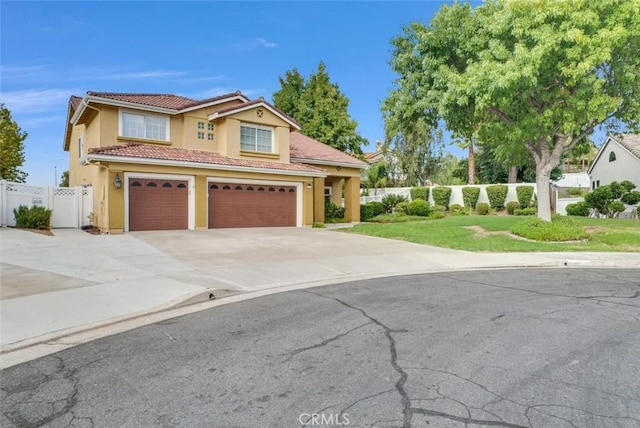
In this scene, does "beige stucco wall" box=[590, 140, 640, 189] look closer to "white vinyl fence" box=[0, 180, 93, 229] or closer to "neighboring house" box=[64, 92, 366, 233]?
"neighboring house" box=[64, 92, 366, 233]

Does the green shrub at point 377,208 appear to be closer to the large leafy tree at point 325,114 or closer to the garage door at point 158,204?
the large leafy tree at point 325,114

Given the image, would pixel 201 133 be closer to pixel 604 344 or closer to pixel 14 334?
pixel 14 334

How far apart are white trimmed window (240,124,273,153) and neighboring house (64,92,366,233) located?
6 cm

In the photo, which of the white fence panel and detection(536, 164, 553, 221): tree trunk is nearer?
detection(536, 164, 553, 221): tree trunk

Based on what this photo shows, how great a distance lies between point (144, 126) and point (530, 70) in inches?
668

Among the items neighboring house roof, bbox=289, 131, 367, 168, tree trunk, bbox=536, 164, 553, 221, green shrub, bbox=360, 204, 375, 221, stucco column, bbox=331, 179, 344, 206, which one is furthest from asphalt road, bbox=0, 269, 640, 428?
green shrub, bbox=360, 204, 375, 221

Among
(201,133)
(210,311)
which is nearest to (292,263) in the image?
(210,311)

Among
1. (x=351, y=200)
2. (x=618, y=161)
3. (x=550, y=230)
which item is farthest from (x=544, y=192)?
(x=618, y=161)

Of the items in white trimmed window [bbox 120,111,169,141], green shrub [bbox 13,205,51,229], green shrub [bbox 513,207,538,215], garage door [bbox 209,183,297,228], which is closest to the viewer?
green shrub [bbox 13,205,51,229]

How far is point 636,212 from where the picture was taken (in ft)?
90.3

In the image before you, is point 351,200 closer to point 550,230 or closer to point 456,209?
point 456,209

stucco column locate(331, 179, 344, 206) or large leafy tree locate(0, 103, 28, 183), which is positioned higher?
large leafy tree locate(0, 103, 28, 183)

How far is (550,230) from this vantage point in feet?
55.3

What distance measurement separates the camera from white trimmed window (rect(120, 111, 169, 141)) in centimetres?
1992
